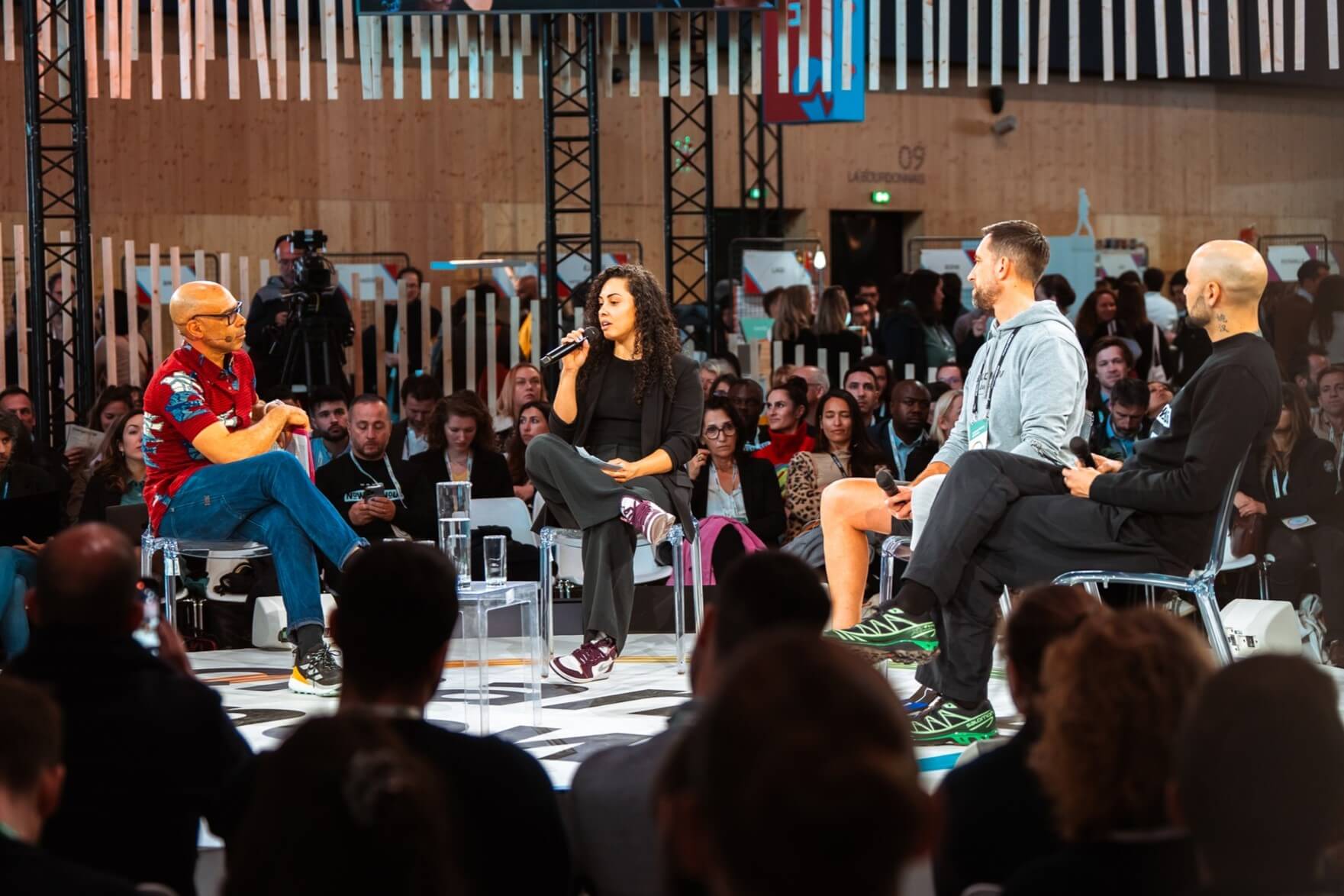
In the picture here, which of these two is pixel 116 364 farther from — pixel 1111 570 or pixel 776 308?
pixel 1111 570

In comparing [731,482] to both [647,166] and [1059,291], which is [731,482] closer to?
[1059,291]

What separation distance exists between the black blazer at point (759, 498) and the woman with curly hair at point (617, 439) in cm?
103

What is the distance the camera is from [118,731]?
2.12 meters

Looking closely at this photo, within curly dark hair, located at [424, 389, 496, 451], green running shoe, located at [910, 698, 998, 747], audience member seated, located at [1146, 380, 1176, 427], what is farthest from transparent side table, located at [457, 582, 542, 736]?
audience member seated, located at [1146, 380, 1176, 427]

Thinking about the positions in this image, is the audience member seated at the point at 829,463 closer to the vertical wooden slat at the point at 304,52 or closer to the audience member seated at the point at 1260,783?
the vertical wooden slat at the point at 304,52

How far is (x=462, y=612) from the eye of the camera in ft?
13.8

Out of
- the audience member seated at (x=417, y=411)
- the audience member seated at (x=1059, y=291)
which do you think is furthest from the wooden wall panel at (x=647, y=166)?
the audience member seated at (x=417, y=411)

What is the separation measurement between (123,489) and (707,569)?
2217mm

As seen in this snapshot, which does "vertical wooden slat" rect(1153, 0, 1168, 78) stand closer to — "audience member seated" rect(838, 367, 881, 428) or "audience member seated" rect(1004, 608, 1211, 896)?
"audience member seated" rect(838, 367, 881, 428)

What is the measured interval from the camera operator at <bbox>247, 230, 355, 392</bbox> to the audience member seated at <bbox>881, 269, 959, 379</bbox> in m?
3.15

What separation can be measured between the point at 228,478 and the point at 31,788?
2886mm

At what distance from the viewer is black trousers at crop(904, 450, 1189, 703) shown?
3.72m

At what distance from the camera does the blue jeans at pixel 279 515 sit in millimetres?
4594

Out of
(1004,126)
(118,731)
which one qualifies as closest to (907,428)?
(118,731)
